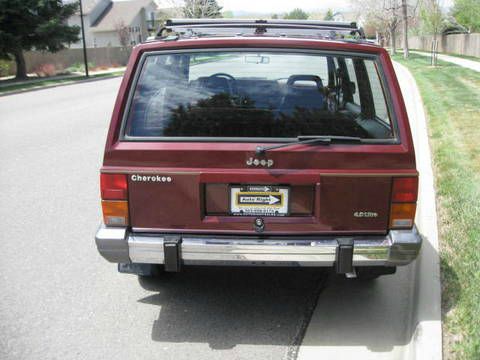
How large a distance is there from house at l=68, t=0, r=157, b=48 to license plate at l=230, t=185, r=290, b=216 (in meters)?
70.5

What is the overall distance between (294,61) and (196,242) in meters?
1.33

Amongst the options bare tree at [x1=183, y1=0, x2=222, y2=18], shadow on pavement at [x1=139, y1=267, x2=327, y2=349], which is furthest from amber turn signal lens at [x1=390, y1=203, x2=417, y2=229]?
bare tree at [x1=183, y1=0, x2=222, y2=18]

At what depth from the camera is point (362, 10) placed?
59.9 m

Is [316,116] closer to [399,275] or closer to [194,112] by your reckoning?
[194,112]

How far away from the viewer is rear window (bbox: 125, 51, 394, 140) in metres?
3.40

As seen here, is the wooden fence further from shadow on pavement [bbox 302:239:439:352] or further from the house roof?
shadow on pavement [bbox 302:239:439:352]

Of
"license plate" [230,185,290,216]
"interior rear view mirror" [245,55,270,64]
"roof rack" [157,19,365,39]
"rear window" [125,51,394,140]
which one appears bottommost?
"license plate" [230,185,290,216]

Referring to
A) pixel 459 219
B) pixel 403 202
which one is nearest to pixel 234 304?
pixel 403 202

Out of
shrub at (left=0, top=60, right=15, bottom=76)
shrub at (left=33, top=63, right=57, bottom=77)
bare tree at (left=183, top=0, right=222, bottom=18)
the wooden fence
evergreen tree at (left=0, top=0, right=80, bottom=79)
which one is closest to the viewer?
evergreen tree at (left=0, top=0, right=80, bottom=79)

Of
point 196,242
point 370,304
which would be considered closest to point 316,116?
point 196,242

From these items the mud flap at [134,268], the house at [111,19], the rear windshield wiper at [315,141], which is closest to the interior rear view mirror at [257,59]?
the rear windshield wiper at [315,141]

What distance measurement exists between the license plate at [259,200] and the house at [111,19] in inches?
2777

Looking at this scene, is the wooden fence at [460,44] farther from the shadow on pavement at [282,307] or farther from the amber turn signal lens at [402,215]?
the amber turn signal lens at [402,215]

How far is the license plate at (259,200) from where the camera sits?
11.1 feet
